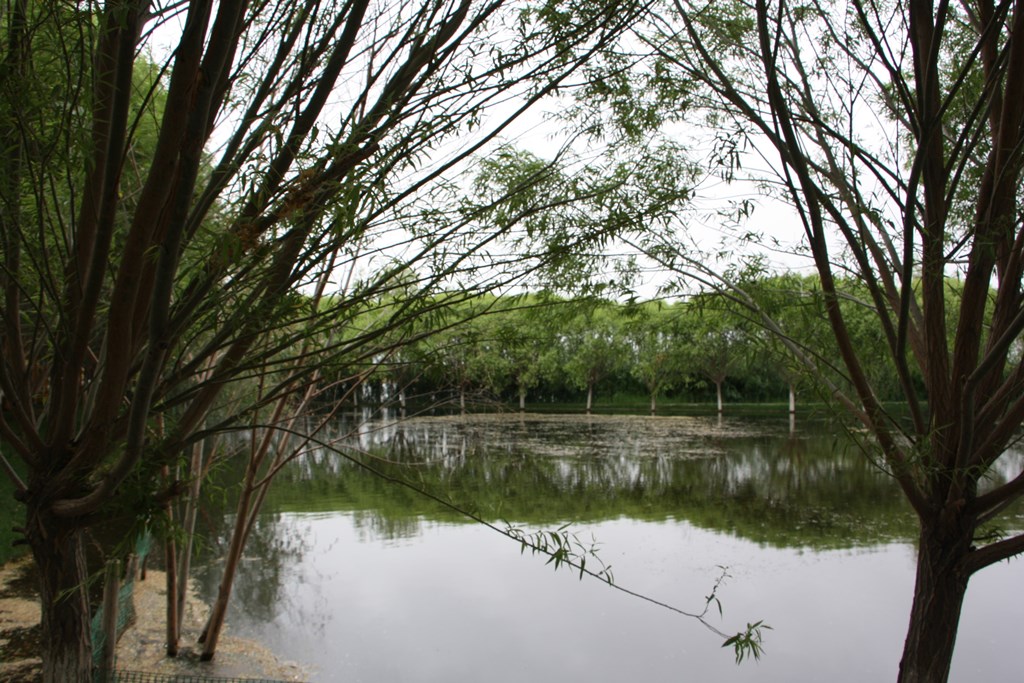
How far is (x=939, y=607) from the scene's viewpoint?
9.00 ft

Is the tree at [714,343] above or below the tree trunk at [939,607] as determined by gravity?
above

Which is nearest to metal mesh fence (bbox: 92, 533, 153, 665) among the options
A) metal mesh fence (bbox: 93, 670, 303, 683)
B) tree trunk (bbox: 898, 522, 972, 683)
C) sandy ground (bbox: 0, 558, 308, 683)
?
sandy ground (bbox: 0, 558, 308, 683)

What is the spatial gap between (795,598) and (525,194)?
17.0 feet

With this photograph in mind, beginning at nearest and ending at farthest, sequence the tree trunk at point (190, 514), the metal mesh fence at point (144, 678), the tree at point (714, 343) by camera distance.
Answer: the metal mesh fence at point (144, 678), the tree at point (714, 343), the tree trunk at point (190, 514)

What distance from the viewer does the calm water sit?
5.27m

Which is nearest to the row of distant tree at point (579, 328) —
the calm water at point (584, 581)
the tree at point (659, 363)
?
the calm water at point (584, 581)

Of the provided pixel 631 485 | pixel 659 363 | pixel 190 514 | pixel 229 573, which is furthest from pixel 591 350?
pixel 190 514

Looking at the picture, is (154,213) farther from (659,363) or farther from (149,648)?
(659,363)

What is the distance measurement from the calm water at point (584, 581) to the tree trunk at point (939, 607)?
1.49ft

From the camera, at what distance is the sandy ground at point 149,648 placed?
4449 mm

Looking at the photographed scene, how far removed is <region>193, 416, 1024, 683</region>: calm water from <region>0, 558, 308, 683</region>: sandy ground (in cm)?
26

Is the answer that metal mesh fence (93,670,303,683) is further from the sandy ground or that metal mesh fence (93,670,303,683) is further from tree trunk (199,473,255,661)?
the sandy ground

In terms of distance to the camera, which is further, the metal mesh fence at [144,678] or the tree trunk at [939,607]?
the metal mesh fence at [144,678]

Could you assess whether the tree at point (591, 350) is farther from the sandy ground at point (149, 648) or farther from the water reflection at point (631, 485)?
the sandy ground at point (149, 648)
